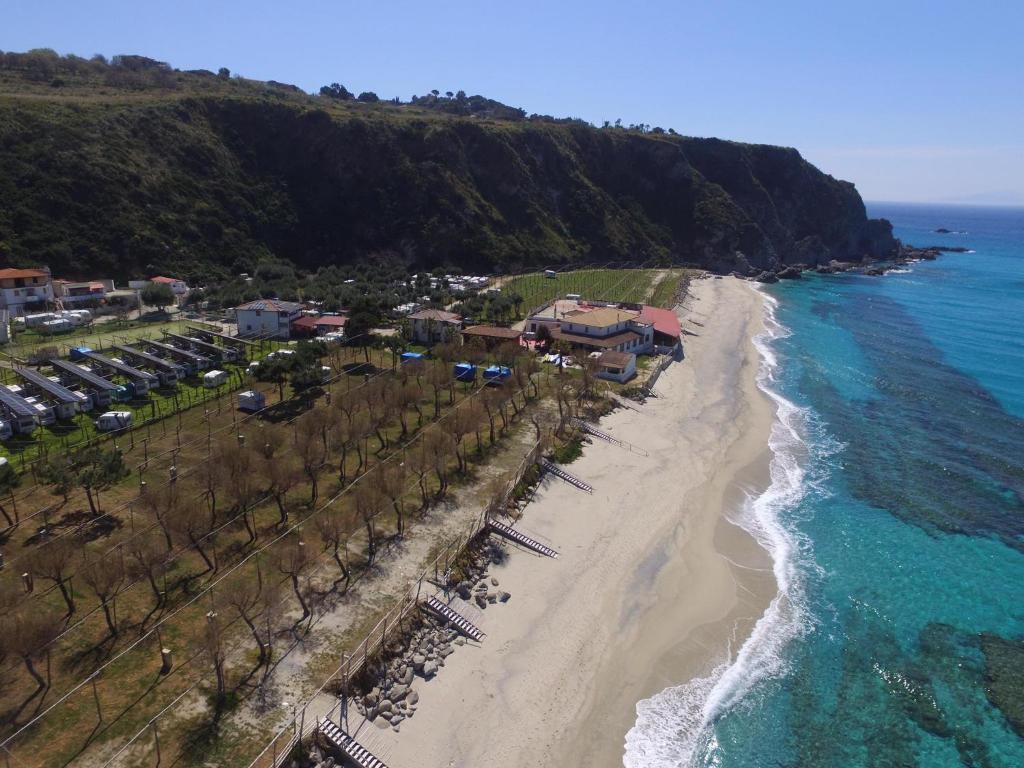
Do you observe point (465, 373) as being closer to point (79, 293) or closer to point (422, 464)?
point (422, 464)

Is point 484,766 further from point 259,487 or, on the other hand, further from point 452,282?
point 452,282

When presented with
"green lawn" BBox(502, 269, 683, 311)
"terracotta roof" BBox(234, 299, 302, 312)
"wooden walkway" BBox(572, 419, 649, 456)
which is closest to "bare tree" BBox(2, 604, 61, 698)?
"wooden walkway" BBox(572, 419, 649, 456)

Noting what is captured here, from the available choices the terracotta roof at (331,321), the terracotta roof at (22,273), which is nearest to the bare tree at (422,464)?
the terracotta roof at (331,321)

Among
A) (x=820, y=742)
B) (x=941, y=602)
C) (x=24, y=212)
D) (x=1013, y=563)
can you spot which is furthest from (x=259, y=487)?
(x=24, y=212)

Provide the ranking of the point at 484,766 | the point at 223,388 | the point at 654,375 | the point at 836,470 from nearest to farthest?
the point at 484,766 → the point at 836,470 → the point at 223,388 → the point at 654,375

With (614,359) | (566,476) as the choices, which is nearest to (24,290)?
(614,359)

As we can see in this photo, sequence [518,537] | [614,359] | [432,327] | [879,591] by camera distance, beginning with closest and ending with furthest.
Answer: [879,591] < [518,537] < [614,359] < [432,327]

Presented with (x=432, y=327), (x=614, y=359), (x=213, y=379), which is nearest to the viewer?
(x=213, y=379)
